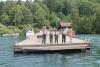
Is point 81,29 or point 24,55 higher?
point 24,55

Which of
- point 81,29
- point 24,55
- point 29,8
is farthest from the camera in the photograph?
point 29,8

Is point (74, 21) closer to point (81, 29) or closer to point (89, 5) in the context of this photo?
point (81, 29)

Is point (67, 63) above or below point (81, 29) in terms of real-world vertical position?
above

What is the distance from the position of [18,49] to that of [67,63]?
474 inches

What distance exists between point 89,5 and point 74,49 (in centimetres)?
14586

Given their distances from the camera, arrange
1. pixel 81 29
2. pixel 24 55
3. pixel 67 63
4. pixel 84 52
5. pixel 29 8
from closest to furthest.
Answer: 1. pixel 67 63
2. pixel 24 55
3. pixel 84 52
4. pixel 81 29
5. pixel 29 8

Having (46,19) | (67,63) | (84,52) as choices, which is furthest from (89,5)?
(67,63)

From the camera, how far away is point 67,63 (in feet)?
132

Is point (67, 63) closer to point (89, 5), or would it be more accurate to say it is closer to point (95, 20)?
point (95, 20)

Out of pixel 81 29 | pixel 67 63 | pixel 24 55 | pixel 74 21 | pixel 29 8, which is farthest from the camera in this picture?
pixel 29 8

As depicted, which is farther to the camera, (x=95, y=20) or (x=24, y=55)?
(x=95, y=20)

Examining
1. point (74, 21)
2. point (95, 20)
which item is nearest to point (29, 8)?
point (74, 21)

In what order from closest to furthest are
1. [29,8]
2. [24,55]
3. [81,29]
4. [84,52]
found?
A: [24,55] → [84,52] → [81,29] → [29,8]

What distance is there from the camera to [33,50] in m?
49.8
